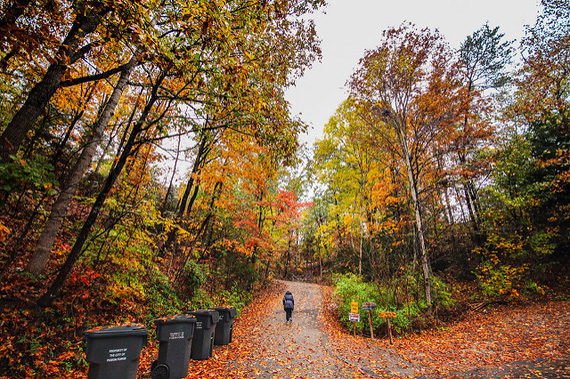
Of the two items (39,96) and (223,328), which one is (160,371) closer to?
(223,328)

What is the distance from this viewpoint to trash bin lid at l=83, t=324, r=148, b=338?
334 centimetres

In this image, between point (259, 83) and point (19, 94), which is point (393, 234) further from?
point (19, 94)

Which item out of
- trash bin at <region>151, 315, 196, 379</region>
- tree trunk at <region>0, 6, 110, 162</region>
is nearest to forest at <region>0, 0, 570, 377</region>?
tree trunk at <region>0, 6, 110, 162</region>

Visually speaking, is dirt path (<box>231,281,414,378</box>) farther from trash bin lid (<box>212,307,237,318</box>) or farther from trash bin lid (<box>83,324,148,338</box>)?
trash bin lid (<box>83,324,148,338</box>)

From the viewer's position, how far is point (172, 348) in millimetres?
4543

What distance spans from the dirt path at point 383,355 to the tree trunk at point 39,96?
5674 millimetres

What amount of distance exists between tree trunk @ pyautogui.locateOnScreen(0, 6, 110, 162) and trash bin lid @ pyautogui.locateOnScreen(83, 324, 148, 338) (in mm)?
2611

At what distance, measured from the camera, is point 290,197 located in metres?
15.7

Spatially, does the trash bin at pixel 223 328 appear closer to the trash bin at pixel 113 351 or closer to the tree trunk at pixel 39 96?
the trash bin at pixel 113 351

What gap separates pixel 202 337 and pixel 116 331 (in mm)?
2661

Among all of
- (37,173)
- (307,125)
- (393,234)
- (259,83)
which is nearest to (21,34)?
(37,173)

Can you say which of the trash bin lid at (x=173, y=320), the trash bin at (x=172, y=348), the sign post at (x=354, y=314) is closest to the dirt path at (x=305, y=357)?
the sign post at (x=354, y=314)

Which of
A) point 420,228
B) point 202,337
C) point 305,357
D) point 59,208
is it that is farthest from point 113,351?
point 420,228

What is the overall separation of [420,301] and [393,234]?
5.03 m
